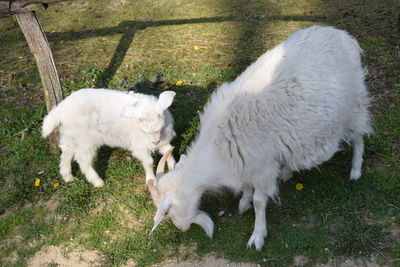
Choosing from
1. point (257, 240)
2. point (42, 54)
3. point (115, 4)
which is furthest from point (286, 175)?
point (115, 4)

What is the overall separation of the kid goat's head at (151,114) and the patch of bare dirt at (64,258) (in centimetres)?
129

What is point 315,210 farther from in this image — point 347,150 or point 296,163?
point 347,150

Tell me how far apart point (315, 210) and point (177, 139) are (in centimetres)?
202

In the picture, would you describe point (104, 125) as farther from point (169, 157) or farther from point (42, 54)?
point (42, 54)

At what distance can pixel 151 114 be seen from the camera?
13.0 ft

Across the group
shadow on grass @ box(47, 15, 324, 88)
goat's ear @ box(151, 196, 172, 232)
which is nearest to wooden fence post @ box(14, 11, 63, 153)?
shadow on grass @ box(47, 15, 324, 88)

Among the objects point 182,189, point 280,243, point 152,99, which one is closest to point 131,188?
point 152,99

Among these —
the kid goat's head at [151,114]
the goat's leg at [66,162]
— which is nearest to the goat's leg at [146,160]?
the kid goat's head at [151,114]

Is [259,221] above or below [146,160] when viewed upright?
below

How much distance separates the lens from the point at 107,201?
14.5ft

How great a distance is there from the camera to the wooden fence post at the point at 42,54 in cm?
443

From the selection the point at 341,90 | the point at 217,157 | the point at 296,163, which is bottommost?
the point at 296,163

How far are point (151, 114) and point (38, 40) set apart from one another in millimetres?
1761

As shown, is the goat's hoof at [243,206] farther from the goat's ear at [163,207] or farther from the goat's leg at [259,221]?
the goat's ear at [163,207]
